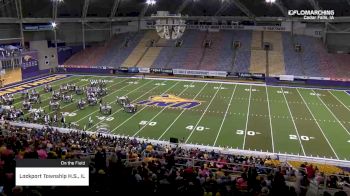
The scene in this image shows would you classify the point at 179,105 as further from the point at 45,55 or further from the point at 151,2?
the point at 45,55

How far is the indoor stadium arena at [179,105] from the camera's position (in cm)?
767

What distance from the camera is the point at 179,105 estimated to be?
92.5 ft

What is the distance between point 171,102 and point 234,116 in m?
6.29

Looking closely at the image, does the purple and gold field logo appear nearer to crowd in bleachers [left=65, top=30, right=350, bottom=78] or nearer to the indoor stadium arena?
the indoor stadium arena

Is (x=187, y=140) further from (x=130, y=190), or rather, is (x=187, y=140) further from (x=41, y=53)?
(x=41, y=53)

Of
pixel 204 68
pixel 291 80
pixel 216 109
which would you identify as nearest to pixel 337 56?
pixel 291 80

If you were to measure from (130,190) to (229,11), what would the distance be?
1773 inches

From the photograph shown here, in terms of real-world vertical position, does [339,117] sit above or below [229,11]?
below

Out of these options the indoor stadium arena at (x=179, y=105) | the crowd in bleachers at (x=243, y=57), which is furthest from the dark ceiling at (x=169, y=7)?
the crowd in bleachers at (x=243, y=57)

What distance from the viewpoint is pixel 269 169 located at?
11.9 metres
